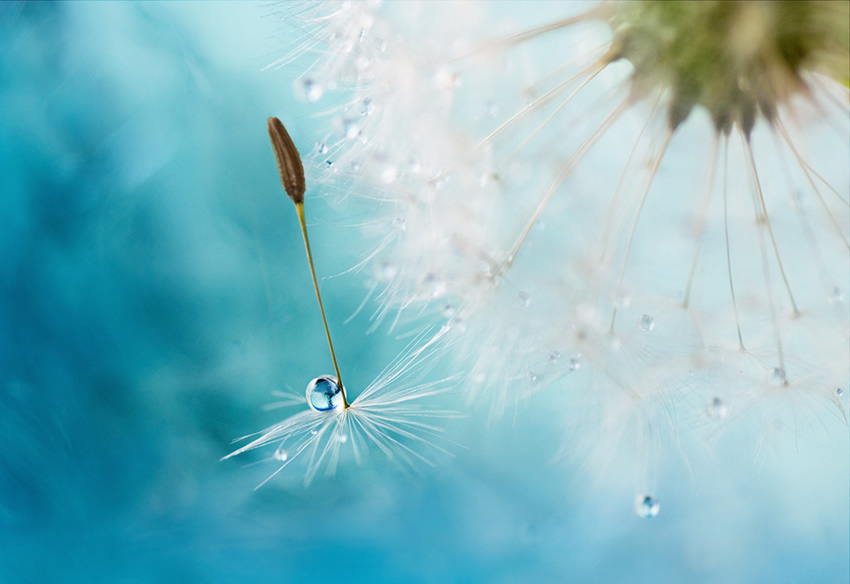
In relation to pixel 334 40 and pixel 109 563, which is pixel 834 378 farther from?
pixel 109 563

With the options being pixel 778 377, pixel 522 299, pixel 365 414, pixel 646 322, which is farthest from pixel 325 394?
pixel 778 377

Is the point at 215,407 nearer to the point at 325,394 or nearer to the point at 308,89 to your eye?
the point at 325,394

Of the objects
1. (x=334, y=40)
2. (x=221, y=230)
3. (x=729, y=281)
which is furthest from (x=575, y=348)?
(x=221, y=230)

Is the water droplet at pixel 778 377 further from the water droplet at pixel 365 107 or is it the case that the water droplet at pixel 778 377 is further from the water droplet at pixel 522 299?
the water droplet at pixel 365 107

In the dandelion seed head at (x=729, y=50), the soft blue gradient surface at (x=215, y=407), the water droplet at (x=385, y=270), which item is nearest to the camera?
the dandelion seed head at (x=729, y=50)

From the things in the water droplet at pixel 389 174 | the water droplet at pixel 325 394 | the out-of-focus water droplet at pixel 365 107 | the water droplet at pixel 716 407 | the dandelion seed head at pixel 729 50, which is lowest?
the water droplet at pixel 325 394

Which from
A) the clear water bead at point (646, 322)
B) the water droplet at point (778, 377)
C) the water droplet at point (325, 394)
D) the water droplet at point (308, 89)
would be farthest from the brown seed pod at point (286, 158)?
the water droplet at point (778, 377)
